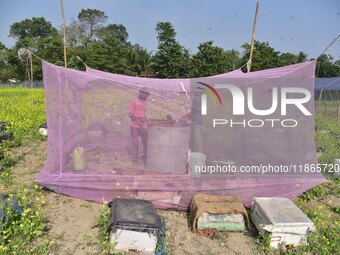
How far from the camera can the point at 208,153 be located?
4.06m

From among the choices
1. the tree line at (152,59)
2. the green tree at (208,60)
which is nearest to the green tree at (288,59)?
the tree line at (152,59)

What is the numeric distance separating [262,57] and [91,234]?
1464 inches

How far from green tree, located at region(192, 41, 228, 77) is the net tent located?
30222 millimetres

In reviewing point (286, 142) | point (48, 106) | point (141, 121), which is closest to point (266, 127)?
point (286, 142)

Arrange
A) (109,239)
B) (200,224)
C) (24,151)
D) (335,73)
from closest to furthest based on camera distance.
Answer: (109,239)
(200,224)
(24,151)
(335,73)

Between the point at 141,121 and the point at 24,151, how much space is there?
3542 mm

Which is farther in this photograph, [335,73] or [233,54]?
[233,54]

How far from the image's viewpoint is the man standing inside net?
4.02 m

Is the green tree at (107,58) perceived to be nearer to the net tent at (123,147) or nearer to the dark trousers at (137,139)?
the net tent at (123,147)

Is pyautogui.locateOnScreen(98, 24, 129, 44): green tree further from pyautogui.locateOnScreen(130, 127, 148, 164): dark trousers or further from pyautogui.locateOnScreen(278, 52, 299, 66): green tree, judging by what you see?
pyautogui.locateOnScreen(130, 127, 148, 164): dark trousers

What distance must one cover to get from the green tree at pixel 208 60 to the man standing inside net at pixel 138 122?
30.3 m

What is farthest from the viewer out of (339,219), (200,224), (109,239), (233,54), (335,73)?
(233,54)

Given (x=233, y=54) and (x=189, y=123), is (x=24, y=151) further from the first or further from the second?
(x=233, y=54)

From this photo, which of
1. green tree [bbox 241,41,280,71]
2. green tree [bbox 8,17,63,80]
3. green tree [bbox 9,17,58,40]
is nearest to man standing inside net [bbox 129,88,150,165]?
green tree [bbox 8,17,63,80]
